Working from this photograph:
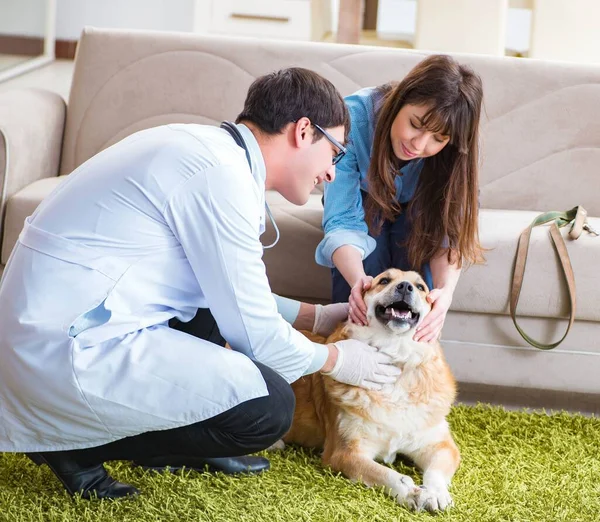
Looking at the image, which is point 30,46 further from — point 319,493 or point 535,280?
point 319,493

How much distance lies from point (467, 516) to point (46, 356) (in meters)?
0.89

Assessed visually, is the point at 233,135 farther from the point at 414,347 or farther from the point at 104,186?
the point at 414,347

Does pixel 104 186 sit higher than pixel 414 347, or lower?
higher

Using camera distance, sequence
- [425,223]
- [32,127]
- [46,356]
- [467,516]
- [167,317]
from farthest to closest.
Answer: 1. [32,127]
2. [425,223]
3. [467,516]
4. [167,317]
5. [46,356]

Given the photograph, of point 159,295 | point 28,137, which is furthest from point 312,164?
point 28,137

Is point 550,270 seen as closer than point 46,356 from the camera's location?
No

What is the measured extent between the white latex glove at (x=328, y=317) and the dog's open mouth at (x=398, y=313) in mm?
168

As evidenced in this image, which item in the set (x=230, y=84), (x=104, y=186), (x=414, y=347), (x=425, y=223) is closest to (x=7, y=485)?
(x=104, y=186)

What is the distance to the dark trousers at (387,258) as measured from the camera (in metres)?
2.19

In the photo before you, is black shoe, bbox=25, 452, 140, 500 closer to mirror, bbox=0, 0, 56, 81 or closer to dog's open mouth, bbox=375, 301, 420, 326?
dog's open mouth, bbox=375, 301, 420, 326

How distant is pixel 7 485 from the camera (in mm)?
1670

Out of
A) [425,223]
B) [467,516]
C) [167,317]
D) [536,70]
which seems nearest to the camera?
[167,317]

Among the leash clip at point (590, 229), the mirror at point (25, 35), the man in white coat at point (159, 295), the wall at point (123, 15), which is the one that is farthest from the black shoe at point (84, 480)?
the wall at point (123, 15)

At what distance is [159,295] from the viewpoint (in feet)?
4.90
